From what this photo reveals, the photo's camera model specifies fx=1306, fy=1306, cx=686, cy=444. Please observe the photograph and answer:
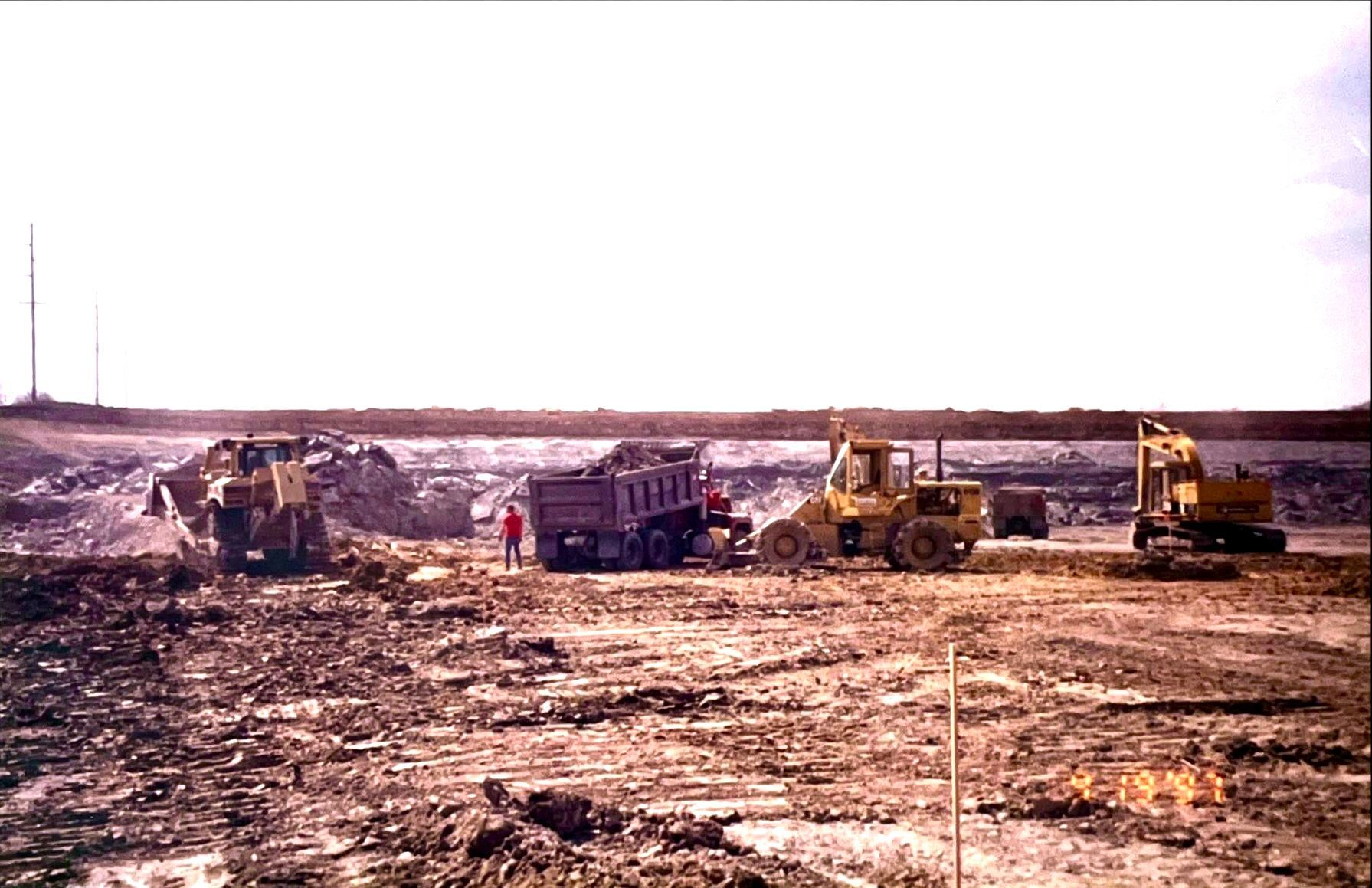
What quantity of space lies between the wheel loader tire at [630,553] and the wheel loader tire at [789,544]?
1.97 meters

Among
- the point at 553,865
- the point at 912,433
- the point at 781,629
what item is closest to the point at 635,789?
the point at 553,865

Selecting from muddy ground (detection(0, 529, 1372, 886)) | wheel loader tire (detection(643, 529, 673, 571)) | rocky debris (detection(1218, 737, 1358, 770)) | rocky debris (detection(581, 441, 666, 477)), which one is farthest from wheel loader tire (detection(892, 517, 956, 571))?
rocky debris (detection(1218, 737, 1358, 770))

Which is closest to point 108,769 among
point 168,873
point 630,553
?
point 168,873

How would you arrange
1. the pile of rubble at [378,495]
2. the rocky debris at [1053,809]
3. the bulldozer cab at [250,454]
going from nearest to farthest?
the rocky debris at [1053,809] < the bulldozer cab at [250,454] < the pile of rubble at [378,495]

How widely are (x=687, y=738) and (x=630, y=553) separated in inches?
412

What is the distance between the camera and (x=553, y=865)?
233 inches

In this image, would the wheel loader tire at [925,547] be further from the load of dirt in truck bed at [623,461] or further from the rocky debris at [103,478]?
the rocky debris at [103,478]

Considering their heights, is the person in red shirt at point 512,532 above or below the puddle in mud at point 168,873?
above

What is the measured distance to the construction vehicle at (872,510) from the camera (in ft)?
57.7

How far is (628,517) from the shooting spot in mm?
18516

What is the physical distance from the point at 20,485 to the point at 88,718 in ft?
9.23

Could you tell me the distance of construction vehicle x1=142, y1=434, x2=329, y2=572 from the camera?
17547 mm

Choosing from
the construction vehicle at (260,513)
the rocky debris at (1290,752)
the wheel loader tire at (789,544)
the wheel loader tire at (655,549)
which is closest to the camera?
the rocky debris at (1290,752)
